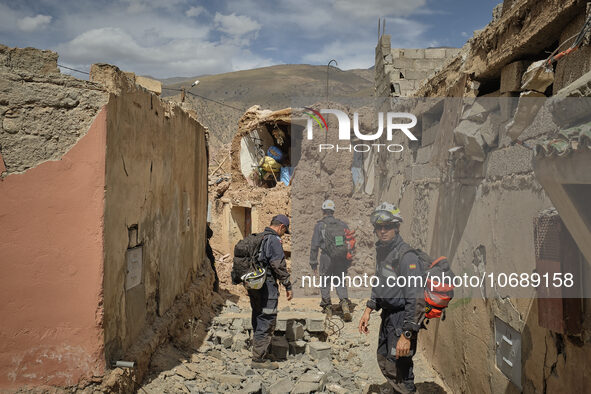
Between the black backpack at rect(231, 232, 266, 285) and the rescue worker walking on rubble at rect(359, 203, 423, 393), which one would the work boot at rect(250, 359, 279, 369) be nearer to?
the black backpack at rect(231, 232, 266, 285)

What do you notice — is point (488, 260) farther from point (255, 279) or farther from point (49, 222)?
point (49, 222)

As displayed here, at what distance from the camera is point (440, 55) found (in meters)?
9.77

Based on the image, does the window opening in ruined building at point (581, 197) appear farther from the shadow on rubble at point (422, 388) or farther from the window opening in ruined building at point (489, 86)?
the shadow on rubble at point (422, 388)

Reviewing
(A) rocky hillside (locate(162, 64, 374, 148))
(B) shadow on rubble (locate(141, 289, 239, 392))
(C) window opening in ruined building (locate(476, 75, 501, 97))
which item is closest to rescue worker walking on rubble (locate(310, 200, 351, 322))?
(B) shadow on rubble (locate(141, 289, 239, 392))

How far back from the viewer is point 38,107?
3340 millimetres

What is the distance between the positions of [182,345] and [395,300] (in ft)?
8.18

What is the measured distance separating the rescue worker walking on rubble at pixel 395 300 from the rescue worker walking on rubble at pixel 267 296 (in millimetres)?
1440

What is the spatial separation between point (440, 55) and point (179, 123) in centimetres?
607

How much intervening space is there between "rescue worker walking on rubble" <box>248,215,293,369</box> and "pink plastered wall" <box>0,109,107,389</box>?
2.39 metres

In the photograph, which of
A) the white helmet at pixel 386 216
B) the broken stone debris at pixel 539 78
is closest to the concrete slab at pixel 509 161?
the broken stone debris at pixel 539 78

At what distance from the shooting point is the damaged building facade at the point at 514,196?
7.61 feet

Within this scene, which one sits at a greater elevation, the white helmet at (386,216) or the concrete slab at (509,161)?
the concrete slab at (509,161)

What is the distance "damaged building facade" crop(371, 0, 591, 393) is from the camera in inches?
91.3

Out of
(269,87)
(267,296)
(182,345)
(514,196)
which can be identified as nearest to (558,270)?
(514,196)
